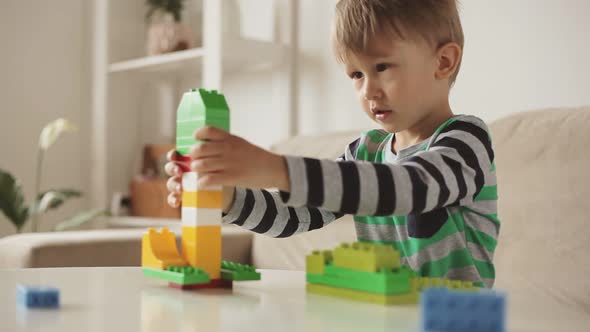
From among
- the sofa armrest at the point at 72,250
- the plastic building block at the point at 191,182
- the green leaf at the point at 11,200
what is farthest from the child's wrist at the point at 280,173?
the green leaf at the point at 11,200

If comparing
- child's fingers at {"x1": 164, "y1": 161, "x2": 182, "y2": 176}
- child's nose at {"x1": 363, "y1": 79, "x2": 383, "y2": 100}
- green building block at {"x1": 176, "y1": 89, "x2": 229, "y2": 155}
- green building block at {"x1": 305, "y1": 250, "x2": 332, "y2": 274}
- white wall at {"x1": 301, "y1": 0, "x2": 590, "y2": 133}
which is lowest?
green building block at {"x1": 305, "y1": 250, "x2": 332, "y2": 274}

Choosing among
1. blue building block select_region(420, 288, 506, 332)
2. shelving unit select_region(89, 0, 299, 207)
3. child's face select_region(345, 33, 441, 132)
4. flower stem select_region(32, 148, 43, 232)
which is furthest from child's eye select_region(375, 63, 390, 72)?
flower stem select_region(32, 148, 43, 232)

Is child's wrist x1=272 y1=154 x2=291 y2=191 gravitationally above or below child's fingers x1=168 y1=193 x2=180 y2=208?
above

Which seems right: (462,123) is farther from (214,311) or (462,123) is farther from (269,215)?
(214,311)

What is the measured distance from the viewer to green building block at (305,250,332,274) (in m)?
0.76

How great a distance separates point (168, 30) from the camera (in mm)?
2889

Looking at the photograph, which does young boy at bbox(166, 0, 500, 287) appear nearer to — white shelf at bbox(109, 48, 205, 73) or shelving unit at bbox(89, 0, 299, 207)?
white shelf at bbox(109, 48, 205, 73)

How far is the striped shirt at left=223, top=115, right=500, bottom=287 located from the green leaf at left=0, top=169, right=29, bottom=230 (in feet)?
6.38

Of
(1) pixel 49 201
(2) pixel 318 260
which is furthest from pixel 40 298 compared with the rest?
(1) pixel 49 201

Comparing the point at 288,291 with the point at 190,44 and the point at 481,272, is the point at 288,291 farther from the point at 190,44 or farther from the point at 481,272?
the point at 190,44

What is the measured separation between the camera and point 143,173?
3230mm

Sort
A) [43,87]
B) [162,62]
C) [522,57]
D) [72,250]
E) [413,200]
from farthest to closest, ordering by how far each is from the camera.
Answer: [43,87] → [162,62] → [522,57] → [72,250] → [413,200]

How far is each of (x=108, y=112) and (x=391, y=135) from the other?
7.73 feet

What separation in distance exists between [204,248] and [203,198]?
0.06m
